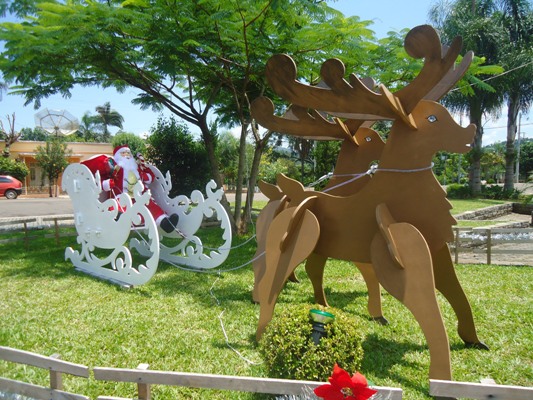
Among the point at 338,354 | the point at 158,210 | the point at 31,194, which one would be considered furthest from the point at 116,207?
the point at 31,194

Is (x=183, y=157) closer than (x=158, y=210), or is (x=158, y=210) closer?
(x=158, y=210)

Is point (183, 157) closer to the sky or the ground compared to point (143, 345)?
closer to the sky

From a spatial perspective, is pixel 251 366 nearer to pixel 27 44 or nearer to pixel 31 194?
pixel 27 44

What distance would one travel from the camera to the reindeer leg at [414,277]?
3043 millimetres

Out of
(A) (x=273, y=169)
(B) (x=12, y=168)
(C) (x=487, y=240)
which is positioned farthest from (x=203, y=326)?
(B) (x=12, y=168)

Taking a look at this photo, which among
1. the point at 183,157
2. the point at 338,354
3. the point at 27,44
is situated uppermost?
the point at 27,44

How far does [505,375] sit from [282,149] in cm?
4119

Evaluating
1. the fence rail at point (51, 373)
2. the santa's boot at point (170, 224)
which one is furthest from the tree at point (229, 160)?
the fence rail at point (51, 373)

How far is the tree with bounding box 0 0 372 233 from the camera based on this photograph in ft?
23.8

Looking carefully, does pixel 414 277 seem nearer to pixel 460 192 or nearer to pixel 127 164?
pixel 127 164

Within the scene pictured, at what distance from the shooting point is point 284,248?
3.86 meters

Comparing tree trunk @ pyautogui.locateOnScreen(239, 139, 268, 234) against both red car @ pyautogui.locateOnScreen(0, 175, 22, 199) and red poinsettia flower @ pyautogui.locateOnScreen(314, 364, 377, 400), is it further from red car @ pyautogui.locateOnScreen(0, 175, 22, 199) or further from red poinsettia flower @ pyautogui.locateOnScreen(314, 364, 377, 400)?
red car @ pyautogui.locateOnScreen(0, 175, 22, 199)

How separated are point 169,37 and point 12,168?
92.6 ft

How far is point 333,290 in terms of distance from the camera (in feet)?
20.4
